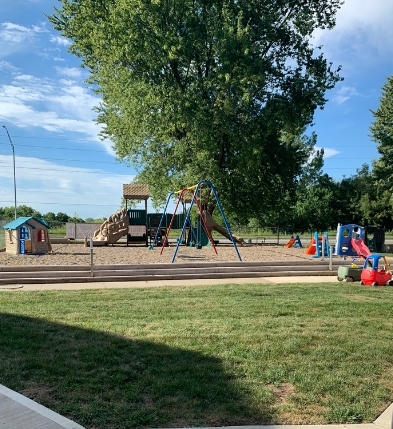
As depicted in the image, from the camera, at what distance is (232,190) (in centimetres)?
2764

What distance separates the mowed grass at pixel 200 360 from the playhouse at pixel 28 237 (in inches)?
388

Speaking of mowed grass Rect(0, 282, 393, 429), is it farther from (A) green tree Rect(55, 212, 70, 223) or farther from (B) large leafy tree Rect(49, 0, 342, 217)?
(A) green tree Rect(55, 212, 70, 223)

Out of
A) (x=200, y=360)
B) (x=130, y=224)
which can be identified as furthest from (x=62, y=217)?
(x=200, y=360)

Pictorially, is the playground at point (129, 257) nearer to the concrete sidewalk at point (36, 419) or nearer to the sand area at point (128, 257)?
the sand area at point (128, 257)

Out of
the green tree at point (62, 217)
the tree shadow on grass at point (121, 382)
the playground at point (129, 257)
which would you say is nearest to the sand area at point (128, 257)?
the playground at point (129, 257)

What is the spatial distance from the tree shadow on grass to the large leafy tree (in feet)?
61.3

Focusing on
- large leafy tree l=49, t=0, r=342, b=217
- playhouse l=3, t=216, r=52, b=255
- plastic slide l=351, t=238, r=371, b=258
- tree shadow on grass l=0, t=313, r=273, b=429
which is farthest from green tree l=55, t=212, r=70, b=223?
tree shadow on grass l=0, t=313, r=273, b=429

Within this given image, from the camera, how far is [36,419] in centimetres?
339

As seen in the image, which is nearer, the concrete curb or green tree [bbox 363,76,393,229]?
the concrete curb

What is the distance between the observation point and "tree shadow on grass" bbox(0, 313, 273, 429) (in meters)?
3.59

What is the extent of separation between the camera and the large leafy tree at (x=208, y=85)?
23.4 metres

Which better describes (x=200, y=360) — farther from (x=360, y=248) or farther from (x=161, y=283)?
(x=360, y=248)

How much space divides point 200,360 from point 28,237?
47.1ft

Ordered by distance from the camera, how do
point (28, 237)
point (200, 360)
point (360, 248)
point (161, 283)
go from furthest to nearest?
point (28, 237)
point (360, 248)
point (161, 283)
point (200, 360)
